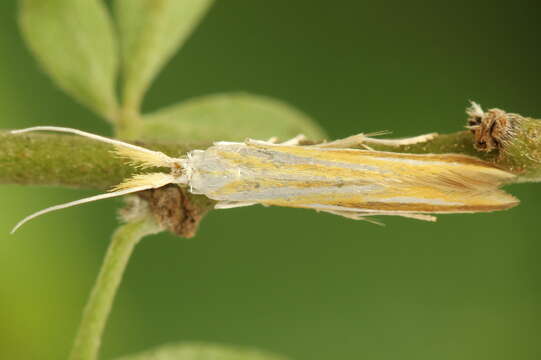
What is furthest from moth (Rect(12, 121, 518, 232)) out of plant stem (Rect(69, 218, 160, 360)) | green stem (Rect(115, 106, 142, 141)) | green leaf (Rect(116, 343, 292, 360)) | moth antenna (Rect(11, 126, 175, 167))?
green stem (Rect(115, 106, 142, 141))

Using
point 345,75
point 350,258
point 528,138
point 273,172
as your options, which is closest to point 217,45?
point 345,75

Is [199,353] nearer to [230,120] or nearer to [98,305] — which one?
[98,305]

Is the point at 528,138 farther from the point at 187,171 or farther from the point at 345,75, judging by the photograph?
the point at 345,75

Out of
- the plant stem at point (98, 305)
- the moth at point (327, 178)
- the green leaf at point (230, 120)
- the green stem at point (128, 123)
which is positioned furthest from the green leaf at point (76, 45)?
the plant stem at point (98, 305)

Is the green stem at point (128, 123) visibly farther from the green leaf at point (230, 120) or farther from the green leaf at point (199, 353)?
the green leaf at point (199, 353)

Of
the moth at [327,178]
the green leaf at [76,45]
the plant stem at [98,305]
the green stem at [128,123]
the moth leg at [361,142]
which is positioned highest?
the green leaf at [76,45]

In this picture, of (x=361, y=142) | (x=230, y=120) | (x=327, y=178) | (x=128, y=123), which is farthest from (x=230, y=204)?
(x=230, y=120)
